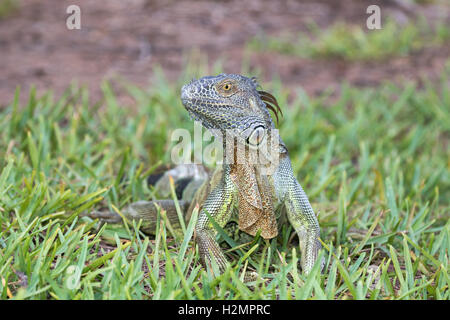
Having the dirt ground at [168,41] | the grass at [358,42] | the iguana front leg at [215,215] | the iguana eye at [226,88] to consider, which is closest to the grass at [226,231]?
the iguana front leg at [215,215]

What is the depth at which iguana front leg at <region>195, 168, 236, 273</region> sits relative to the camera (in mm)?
2877

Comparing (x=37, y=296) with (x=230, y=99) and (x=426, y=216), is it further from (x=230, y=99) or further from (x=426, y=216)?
(x=426, y=216)

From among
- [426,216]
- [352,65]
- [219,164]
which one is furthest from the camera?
[352,65]

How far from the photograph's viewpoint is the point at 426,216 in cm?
397

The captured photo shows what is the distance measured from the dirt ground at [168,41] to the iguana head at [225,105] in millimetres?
3420

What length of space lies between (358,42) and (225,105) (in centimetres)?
489

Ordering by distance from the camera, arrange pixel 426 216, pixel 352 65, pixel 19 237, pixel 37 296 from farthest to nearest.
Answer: pixel 352 65
pixel 426 216
pixel 19 237
pixel 37 296

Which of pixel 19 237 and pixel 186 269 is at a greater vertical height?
pixel 19 237

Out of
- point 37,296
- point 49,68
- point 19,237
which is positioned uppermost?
point 49,68

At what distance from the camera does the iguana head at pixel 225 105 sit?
2844mm

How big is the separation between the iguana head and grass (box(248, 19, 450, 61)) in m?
4.61

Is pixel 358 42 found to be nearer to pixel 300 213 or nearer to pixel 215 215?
pixel 300 213

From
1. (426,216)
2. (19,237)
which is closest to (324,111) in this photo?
(426,216)

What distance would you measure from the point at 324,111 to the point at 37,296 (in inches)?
158
